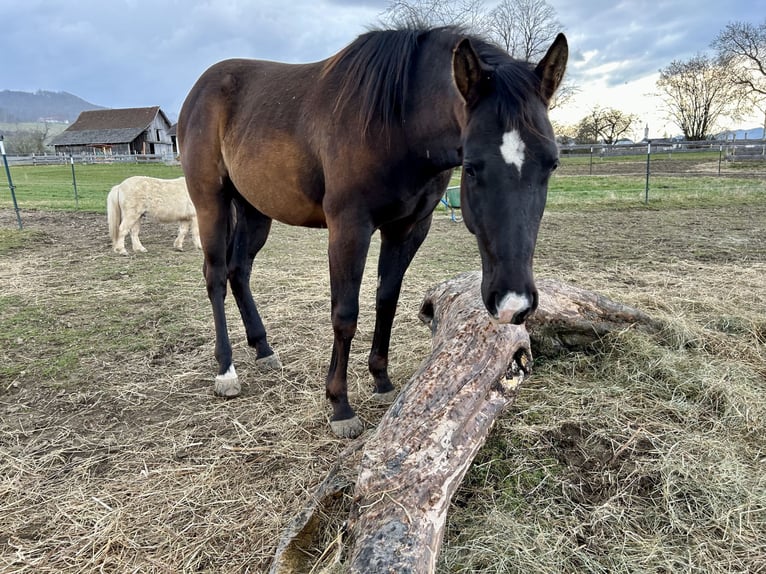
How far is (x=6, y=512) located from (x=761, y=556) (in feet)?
9.63

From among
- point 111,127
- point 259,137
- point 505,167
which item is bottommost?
point 505,167

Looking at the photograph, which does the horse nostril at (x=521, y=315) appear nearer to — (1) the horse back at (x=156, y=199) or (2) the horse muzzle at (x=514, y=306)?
(2) the horse muzzle at (x=514, y=306)

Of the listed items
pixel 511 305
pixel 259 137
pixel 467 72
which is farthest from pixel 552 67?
pixel 259 137

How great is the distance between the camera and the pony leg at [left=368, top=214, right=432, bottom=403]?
2705 mm

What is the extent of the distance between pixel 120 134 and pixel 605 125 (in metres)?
Result: 47.2

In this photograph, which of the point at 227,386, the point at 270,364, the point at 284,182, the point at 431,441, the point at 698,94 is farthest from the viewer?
the point at 698,94

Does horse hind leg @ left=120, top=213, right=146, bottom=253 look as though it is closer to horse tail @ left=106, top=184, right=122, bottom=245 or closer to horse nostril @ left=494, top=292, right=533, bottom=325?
horse tail @ left=106, top=184, right=122, bottom=245

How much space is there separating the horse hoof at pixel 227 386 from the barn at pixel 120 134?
161 ft

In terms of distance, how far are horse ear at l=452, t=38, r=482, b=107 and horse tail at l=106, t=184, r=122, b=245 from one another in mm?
7334

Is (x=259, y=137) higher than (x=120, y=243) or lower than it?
higher

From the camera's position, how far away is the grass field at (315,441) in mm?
1692

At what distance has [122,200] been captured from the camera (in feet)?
24.8

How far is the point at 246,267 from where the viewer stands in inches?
140

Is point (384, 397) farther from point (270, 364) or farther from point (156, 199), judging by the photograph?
point (156, 199)
